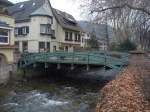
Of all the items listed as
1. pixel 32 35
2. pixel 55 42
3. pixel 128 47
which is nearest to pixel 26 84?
pixel 32 35

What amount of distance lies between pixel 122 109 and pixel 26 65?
2490cm

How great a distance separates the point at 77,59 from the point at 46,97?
816cm

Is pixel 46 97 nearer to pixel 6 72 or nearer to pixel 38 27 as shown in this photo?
pixel 6 72

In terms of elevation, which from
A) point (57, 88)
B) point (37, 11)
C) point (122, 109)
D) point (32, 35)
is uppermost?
point (37, 11)

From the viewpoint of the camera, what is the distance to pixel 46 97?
22.5 m

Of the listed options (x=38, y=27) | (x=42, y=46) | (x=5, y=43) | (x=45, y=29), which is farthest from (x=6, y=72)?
(x=45, y=29)

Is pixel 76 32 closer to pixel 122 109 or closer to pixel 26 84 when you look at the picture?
pixel 26 84

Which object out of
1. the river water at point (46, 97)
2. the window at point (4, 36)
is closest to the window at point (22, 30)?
the river water at point (46, 97)

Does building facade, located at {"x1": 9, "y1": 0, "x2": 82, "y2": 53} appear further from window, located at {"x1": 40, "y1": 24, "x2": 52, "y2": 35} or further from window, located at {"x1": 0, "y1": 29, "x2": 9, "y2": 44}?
window, located at {"x1": 0, "y1": 29, "x2": 9, "y2": 44}

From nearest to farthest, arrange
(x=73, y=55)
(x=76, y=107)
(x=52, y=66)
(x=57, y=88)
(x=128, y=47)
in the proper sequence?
→ (x=76, y=107), (x=57, y=88), (x=73, y=55), (x=52, y=66), (x=128, y=47)

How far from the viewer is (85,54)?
93.3ft

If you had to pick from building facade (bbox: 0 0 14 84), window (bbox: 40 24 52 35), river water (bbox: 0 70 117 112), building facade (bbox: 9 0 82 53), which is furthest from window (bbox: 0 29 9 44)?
window (bbox: 40 24 52 35)

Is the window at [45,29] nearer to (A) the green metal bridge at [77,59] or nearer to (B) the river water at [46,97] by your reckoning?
(A) the green metal bridge at [77,59]

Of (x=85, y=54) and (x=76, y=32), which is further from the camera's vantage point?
(x=76, y=32)
